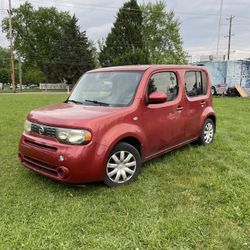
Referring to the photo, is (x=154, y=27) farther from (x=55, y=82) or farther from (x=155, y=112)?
(x=155, y=112)

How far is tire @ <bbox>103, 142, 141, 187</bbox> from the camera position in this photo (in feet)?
13.6

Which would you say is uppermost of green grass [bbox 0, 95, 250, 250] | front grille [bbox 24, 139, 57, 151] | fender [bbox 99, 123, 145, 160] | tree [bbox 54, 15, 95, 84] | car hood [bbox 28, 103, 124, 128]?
tree [bbox 54, 15, 95, 84]

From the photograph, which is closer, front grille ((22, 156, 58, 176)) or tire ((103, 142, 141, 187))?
front grille ((22, 156, 58, 176))

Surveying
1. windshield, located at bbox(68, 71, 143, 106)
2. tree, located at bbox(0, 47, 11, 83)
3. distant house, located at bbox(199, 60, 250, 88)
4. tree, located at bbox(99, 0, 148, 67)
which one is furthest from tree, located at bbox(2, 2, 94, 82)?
windshield, located at bbox(68, 71, 143, 106)

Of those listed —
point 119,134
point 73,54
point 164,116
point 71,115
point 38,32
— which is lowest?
point 119,134

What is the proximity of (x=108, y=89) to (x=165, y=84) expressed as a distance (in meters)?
1.01

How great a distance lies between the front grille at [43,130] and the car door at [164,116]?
138 cm

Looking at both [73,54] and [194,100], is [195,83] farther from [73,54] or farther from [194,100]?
[73,54]

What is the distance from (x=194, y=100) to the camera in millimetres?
5824

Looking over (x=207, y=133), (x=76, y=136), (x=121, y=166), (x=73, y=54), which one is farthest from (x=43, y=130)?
(x=73, y=54)

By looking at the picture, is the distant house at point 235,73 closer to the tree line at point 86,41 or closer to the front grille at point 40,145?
the tree line at point 86,41

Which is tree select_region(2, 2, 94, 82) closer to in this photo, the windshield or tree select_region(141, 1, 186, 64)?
tree select_region(141, 1, 186, 64)

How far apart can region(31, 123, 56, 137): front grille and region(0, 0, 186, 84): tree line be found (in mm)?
36844

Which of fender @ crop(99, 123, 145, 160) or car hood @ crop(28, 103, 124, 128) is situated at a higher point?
car hood @ crop(28, 103, 124, 128)
